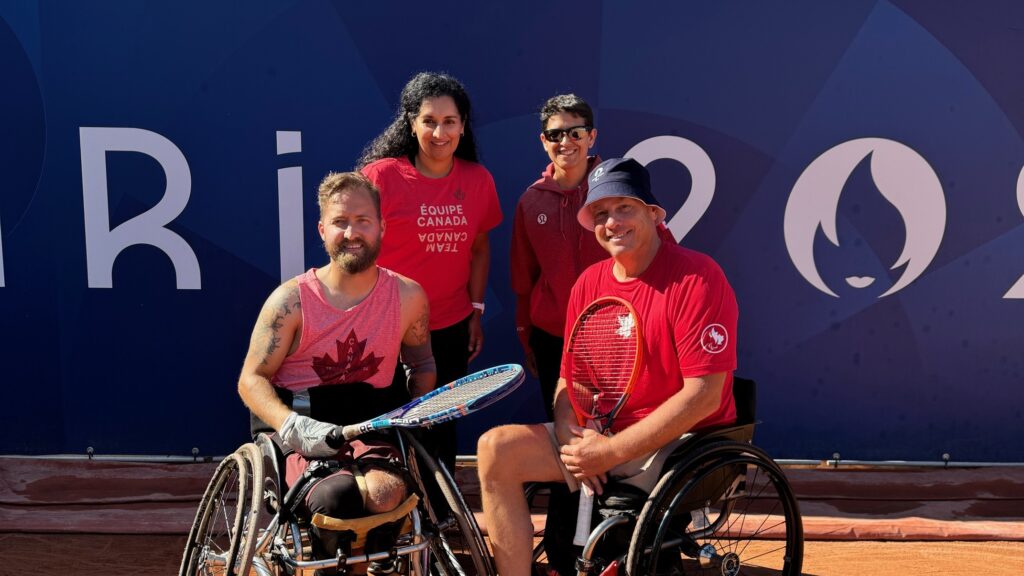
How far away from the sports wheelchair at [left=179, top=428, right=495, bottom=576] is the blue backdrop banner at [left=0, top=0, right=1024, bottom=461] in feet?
6.07

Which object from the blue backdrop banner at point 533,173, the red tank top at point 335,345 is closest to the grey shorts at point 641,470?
the red tank top at point 335,345

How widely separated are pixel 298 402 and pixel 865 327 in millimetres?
2949

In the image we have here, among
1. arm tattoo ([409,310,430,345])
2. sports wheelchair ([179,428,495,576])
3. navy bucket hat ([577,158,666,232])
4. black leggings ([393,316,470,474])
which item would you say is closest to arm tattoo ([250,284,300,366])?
sports wheelchair ([179,428,495,576])

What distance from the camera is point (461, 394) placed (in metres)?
2.76

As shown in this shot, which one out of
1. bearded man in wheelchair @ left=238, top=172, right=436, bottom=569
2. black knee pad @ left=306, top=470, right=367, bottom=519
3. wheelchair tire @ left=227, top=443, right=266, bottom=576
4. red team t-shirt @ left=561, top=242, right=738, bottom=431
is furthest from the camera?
bearded man in wheelchair @ left=238, top=172, right=436, bottom=569

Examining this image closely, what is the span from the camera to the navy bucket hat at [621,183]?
9.50 feet

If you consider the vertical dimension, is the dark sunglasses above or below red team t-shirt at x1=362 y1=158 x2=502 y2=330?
above

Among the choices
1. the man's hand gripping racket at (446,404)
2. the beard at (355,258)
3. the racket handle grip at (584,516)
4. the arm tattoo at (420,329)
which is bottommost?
the racket handle grip at (584,516)

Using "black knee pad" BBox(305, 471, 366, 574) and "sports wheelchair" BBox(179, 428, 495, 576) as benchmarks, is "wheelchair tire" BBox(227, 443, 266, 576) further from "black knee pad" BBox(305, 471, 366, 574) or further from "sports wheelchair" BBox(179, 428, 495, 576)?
"black knee pad" BBox(305, 471, 366, 574)

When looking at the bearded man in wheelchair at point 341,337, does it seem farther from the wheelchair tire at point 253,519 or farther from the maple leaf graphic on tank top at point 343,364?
the wheelchair tire at point 253,519

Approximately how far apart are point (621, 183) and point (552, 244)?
753mm

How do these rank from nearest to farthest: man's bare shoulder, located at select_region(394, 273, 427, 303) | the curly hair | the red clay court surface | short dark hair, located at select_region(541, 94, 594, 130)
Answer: man's bare shoulder, located at select_region(394, 273, 427, 303)
short dark hair, located at select_region(541, 94, 594, 130)
the curly hair
the red clay court surface

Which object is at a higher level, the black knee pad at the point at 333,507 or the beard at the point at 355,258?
the beard at the point at 355,258

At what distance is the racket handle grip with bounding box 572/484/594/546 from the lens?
2.77 metres
